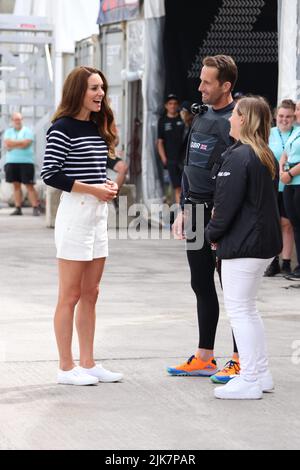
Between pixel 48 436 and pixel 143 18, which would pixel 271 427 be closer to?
pixel 48 436

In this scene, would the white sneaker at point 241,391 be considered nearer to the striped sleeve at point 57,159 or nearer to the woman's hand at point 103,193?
the woman's hand at point 103,193

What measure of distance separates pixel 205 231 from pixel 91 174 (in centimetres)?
73

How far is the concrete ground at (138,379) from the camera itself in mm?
5117

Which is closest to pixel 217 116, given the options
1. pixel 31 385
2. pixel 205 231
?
pixel 205 231

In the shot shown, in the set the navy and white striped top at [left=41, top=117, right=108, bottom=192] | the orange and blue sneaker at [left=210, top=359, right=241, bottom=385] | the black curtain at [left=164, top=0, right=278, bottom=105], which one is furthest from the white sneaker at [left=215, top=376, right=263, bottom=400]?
the black curtain at [left=164, top=0, right=278, bottom=105]

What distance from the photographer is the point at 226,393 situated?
593 cm

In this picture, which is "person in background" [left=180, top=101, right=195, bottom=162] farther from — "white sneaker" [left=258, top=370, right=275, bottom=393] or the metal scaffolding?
"white sneaker" [left=258, top=370, right=275, bottom=393]

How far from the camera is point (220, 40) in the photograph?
16.3m

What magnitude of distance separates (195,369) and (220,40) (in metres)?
10.5

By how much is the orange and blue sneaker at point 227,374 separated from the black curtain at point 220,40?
10.4 meters

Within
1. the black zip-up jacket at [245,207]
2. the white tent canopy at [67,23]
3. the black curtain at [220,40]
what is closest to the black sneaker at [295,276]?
the black zip-up jacket at [245,207]

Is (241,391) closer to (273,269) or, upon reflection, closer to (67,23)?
(273,269)

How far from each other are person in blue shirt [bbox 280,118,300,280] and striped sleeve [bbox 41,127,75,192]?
4716mm

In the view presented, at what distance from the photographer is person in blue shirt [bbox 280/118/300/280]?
10438mm
